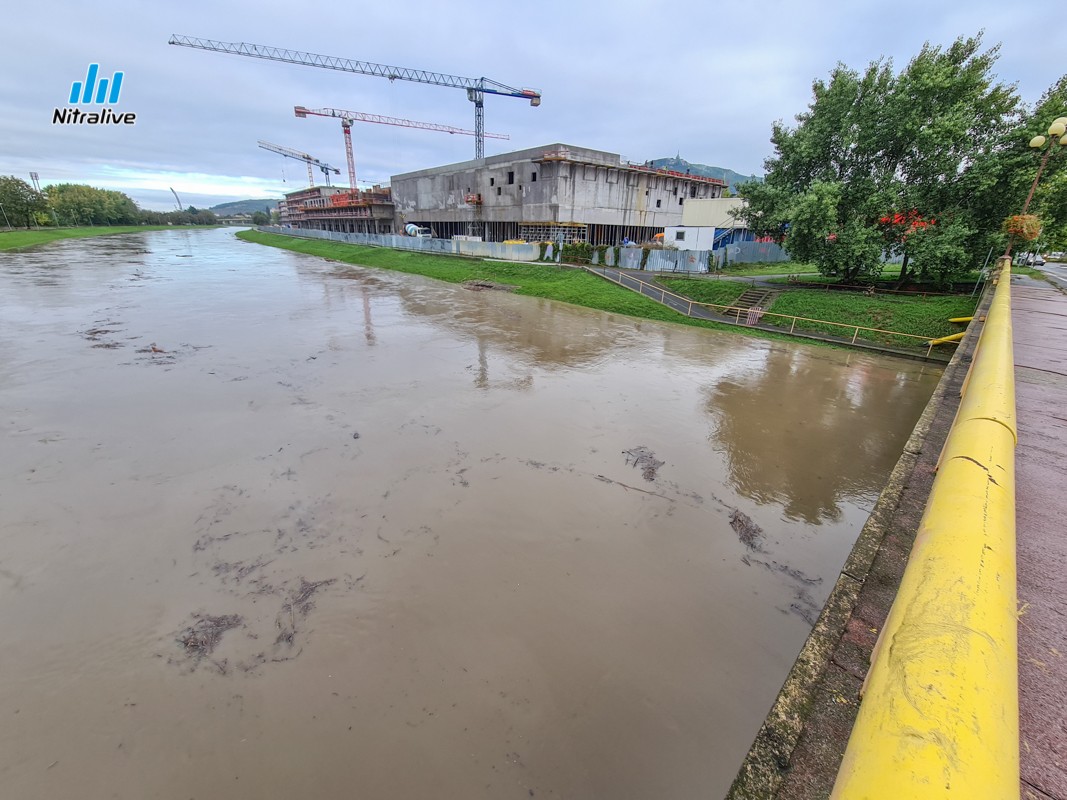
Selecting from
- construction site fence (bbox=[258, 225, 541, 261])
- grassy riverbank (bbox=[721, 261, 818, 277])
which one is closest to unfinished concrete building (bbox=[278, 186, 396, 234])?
construction site fence (bbox=[258, 225, 541, 261])

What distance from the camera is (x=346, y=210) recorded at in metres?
75.0

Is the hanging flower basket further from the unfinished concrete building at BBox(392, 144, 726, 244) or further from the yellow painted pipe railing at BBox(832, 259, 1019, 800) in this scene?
the unfinished concrete building at BBox(392, 144, 726, 244)

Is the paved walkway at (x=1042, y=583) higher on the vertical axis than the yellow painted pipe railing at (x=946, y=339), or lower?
higher

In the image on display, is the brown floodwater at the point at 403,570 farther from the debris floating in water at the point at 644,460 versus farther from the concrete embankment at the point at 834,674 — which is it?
the concrete embankment at the point at 834,674

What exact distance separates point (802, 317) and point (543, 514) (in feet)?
62.4

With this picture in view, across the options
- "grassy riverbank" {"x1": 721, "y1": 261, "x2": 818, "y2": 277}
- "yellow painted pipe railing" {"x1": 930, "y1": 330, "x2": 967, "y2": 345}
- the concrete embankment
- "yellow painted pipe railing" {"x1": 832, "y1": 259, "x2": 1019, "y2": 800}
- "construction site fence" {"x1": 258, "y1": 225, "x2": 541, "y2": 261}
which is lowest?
"yellow painted pipe railing" {"x1": 930, "y1": 330, "x2": 967, "y2": 345}

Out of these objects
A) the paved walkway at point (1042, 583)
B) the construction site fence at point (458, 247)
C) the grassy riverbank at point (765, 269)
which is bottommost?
the paved walkway at point (1042, 583)

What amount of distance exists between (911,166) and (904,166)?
1.69ft

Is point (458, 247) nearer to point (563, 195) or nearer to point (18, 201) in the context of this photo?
point (563, 195)

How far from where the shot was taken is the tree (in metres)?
63.8

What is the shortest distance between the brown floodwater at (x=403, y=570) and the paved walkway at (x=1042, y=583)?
2821mm

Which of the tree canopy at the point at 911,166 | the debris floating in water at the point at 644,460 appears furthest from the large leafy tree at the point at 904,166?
the debris floating in water at the point at 644,460

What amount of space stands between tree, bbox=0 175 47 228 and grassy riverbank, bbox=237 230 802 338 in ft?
193

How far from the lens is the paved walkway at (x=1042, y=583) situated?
1.73m
